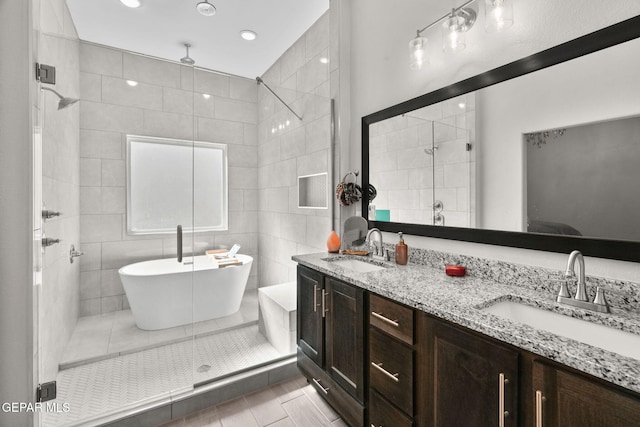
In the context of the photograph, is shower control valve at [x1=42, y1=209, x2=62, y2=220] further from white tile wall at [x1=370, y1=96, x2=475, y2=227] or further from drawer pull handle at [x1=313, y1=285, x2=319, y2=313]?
white tile wall at [x1=370, y1=96, x2=475, y2=227]

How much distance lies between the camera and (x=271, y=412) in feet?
6.10

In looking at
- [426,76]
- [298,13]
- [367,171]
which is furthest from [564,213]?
[298,13]

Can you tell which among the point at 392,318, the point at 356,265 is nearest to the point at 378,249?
the point at 356,265

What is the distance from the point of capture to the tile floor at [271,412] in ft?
5.78

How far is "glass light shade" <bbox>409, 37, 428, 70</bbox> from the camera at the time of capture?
1.79m

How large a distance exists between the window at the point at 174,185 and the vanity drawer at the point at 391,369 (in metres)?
1.41

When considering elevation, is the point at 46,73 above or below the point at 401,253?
above

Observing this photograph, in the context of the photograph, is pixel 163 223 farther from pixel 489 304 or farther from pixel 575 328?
pixel 575 328

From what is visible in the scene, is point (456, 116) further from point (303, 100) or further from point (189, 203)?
point (189, 203)

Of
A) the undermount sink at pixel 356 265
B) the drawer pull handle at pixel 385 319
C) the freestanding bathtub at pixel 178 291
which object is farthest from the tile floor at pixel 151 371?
the drawer pull handle at pixel 385 319

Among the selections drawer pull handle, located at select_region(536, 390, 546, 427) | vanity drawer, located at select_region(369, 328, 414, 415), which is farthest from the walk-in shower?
drawer pull handle, located at select_region(536, 390, 546, 427)

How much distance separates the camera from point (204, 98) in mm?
2145

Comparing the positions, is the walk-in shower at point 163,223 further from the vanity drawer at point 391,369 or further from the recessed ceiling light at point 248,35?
the vanity drawer at point 391,369

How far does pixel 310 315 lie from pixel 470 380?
1.10 metres
